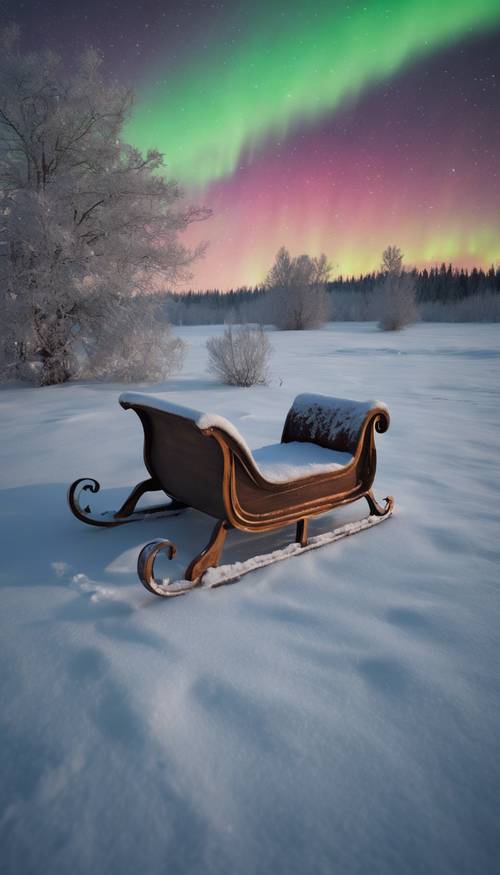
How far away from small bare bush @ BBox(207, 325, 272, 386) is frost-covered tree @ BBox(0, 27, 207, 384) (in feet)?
5.50

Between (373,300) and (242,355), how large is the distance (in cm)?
4502

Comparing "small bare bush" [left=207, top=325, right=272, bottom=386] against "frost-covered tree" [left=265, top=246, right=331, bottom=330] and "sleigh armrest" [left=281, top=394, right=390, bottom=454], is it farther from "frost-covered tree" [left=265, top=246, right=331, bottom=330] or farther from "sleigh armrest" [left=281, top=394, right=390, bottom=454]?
"frost-covered tree" [left=265, top=246, right=331, bottom=330]

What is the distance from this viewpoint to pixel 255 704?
1.85 m

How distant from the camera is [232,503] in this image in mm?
2703

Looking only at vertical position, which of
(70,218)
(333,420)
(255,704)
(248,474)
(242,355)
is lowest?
(255,704)

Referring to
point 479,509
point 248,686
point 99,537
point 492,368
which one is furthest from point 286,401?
point 492,368

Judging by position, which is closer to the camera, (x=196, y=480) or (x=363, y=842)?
(x=363, y=842)

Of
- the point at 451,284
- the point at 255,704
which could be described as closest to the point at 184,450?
the point at 255,704

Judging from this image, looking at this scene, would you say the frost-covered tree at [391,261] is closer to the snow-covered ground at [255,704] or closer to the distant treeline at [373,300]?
the distant treeline at [373,300]

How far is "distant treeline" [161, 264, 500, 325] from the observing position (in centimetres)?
5438

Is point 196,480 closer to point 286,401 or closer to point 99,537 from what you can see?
point 99,537

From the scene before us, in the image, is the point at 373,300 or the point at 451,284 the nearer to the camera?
the point at 373,300

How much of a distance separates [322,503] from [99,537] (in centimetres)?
165

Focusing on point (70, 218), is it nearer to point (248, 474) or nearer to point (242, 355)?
point (242, 355)
